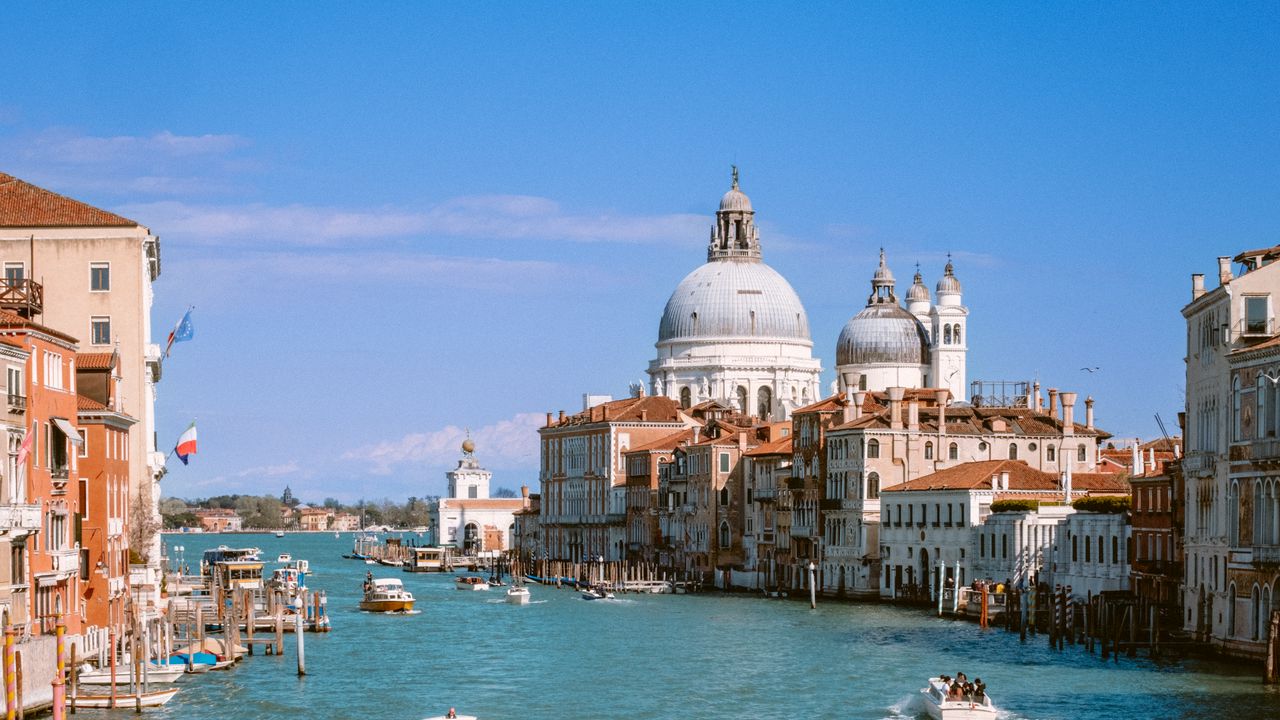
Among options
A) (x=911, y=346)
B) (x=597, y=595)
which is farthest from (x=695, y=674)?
(x=911, y=346)

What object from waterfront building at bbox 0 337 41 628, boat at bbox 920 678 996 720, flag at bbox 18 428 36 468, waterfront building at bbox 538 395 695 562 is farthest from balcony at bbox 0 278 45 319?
waterfront building at bbox 538 395 695 562

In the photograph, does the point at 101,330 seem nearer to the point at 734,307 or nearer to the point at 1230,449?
the point at 1230,449

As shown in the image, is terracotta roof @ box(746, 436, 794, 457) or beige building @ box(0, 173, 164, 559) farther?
terracotta roof @ box(746, 436, 794, 457)

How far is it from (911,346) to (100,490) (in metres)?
82.2

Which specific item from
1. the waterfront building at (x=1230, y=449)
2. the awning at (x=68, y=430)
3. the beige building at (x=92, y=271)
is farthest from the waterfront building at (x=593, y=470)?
the awning at (x=68, y=430)

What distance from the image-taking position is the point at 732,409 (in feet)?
372

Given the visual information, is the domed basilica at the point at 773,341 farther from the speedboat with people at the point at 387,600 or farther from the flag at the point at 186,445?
the flag at the point at 186,445

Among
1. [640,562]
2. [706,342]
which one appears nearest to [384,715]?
[640,562]

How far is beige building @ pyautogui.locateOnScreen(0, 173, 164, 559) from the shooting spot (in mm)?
50000

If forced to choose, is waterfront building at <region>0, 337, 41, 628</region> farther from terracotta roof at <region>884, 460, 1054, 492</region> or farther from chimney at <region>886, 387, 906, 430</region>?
chimney at <region>886, 387, 906, 430</region>

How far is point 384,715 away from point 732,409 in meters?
73.8

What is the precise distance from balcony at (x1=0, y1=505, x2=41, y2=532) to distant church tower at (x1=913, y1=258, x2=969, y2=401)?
87993 millimetres

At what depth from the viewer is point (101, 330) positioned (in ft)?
166

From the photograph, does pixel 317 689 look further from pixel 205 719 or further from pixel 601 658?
pixel 601 658
